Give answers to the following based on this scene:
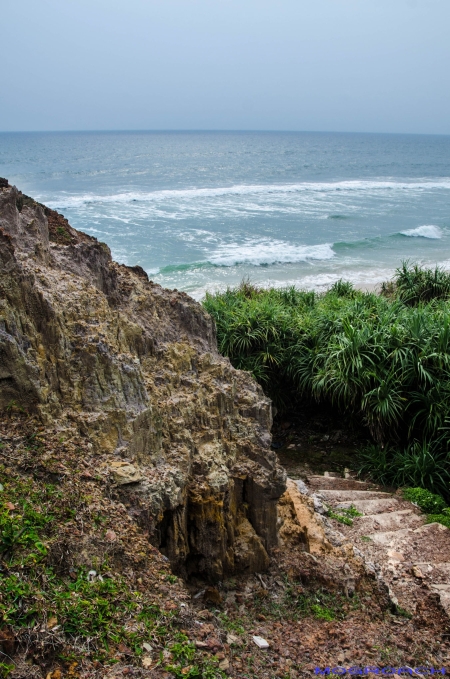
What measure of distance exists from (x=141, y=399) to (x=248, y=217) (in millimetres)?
30747

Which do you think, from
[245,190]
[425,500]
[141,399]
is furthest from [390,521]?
[245,190]

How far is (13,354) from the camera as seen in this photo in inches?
140

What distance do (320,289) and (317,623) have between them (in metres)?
16.7

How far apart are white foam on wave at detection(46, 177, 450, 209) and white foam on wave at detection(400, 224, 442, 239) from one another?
17.6 m

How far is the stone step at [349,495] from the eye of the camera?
6711mm

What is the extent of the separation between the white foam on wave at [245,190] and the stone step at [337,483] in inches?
1214

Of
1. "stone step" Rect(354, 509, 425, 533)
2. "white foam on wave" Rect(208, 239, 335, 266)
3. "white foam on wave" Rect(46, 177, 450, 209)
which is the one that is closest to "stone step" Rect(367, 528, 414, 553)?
"stone step" Rect(354, 509, 425, 533)

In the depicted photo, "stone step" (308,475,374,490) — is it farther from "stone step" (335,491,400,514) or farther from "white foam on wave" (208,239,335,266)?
"white foam on wave" (208,239,335,266)

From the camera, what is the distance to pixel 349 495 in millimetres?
6902

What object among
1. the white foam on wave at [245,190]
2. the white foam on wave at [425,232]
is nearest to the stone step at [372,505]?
the white foam on wave at [425,232]

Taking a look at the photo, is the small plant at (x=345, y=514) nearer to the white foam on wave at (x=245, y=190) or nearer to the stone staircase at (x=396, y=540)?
the stone staircase at (x=396, y=540)

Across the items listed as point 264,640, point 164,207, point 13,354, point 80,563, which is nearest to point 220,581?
point 264,640

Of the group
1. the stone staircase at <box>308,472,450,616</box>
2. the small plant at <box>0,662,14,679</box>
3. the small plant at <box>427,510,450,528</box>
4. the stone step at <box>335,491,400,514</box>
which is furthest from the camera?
the stone step at <box>335,491,400,514</box>

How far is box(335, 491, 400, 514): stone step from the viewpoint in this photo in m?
6.35
